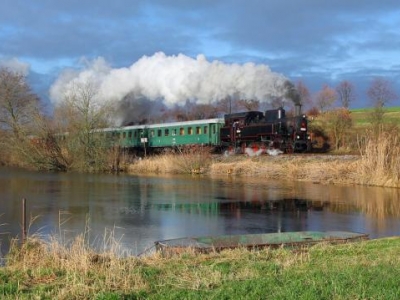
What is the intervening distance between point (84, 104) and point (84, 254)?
3740 cm

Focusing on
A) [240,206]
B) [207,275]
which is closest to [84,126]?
[240,206]

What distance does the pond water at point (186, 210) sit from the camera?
1348cm

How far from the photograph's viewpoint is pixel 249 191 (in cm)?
2453

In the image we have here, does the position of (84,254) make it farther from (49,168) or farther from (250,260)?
(49,168)

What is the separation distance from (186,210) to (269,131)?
20.7 metres

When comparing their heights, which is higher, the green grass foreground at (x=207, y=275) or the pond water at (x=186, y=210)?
the green grass foreground at (x=207, y=275)

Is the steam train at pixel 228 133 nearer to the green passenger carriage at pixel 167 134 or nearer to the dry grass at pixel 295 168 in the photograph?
the green passenger carriage at pixel 167 134

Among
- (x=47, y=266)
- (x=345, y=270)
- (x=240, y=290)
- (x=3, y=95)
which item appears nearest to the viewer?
(x=240, y=290)

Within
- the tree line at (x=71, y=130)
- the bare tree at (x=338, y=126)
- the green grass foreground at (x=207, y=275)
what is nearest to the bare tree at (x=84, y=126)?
the tree line at (x=71, y=130)

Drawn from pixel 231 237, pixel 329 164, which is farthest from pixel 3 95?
pixel 231 237

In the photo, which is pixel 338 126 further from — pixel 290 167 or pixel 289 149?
pixel 290 167

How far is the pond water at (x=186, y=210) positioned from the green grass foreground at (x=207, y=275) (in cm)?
240

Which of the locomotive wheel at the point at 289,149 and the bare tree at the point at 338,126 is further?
the bare tree at the point at 338,126

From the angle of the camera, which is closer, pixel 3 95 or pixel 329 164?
pixel 329 164
